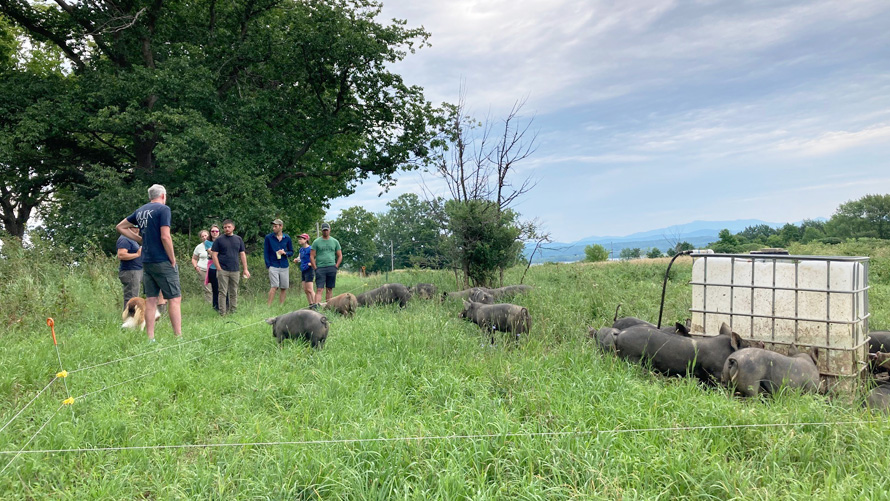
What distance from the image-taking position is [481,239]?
37.3ft

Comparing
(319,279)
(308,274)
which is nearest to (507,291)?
(319,279)

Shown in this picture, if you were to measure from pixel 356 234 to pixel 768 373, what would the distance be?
219 ft

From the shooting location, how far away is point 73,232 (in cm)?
1393

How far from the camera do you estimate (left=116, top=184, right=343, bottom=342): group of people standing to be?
20.6 feet

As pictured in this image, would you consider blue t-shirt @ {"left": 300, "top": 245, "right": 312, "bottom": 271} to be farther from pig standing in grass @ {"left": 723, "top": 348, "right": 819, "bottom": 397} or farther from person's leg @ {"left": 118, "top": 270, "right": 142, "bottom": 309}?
pig standing in grass @ {"left": 723, "top": 348, "right": 819, "bottom": 397}

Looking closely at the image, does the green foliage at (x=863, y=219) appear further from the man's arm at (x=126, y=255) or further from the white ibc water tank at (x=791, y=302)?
the man's arm at (x=126, y=255)

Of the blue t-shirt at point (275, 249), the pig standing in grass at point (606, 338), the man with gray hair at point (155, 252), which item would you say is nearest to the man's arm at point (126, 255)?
the man with gray hair at point (155, 252)

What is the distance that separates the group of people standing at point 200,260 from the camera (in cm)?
629

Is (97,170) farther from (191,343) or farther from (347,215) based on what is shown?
(347,215)

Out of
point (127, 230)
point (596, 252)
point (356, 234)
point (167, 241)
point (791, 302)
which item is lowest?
point (791, 302)

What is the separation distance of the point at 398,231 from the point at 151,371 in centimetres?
7518

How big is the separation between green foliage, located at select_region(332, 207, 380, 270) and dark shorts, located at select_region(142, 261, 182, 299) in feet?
200

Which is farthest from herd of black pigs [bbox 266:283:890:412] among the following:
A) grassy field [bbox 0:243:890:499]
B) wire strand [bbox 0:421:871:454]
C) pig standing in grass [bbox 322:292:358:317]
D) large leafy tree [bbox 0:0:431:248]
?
large leafy tree [bbox 0:0:431:248]

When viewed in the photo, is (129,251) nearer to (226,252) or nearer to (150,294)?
(226,252)
